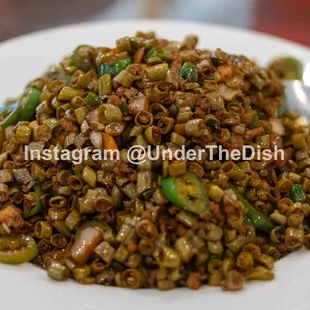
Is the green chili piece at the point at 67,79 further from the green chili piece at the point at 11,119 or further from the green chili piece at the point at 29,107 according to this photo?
the green chili piece at the point at 11,119

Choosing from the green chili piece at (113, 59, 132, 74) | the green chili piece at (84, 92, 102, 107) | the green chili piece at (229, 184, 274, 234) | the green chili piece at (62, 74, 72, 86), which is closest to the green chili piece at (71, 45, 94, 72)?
the green chili piece at (62, 74, 72, 86)

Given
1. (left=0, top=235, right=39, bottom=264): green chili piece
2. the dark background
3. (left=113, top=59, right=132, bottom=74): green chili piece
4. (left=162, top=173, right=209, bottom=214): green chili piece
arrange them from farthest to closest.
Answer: the dark background
(left=113, top=59, right=132, bottom=74): green chili piece
(left=0, top=235, right=39, bottom=264): green chili piece
(left=162, top=173, right=209, bottom=214): green chili piece

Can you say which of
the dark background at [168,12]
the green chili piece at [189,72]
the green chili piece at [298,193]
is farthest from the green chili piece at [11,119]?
the dark background at [168,12]

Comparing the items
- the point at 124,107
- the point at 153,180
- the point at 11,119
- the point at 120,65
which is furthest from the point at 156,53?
the point at 11,119

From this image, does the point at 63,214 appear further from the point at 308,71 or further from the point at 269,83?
the point at 308,71

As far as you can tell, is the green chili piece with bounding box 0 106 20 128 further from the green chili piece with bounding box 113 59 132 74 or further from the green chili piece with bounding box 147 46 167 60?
the green chili piece with bounding box 147 46 167 60

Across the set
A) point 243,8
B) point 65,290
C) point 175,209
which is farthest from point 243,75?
point 243,8

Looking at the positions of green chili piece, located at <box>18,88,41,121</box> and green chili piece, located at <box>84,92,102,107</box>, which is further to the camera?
green chili piece, located at <box>18,88,41,121</box>
